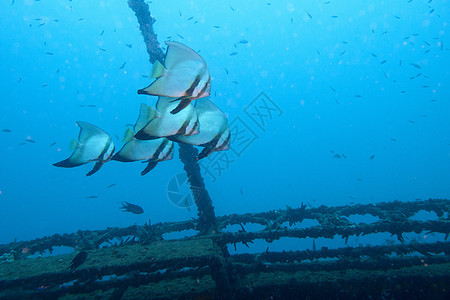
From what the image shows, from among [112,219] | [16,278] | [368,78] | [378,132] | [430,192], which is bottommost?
[430,192]

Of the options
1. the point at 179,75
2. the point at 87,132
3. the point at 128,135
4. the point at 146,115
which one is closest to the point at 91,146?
the point at 87,132

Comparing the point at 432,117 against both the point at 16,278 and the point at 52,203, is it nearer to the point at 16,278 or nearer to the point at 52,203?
the point at 16,278

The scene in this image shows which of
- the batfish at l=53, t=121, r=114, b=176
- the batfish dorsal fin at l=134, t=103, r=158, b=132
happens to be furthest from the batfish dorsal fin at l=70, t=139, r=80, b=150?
the batfish dorsal fin at l=134, t=103, r=158, b=132

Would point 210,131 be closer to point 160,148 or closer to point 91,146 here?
point 160,148

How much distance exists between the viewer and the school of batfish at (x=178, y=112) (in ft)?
6.24

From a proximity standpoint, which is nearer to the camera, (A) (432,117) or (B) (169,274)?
(B) (169,274)

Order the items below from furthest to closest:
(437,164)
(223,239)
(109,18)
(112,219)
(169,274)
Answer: (437,164) → (112,219) → (109,18) → (223,239) → (169,274)

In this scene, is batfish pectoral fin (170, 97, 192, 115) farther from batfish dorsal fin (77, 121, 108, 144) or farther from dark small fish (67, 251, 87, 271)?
dark small fish (67, 251, 87, 271)

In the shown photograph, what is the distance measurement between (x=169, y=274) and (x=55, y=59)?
4226 inches

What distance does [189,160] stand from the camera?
6.38 meters

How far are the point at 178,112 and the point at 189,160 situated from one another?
448 centimetres

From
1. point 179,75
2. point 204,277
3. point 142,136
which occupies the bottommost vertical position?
point 204,277

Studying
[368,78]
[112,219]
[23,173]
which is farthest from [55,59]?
[368,78]

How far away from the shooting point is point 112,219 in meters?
90.0
